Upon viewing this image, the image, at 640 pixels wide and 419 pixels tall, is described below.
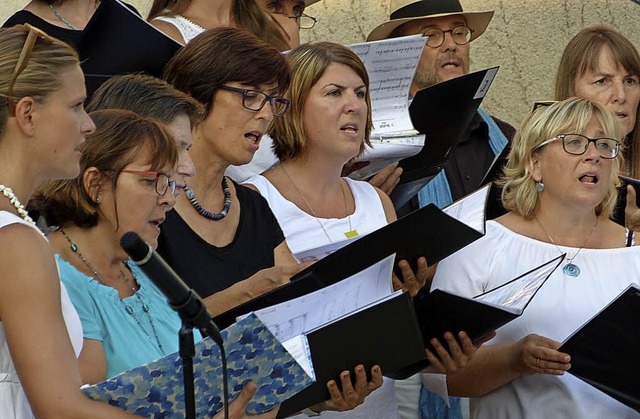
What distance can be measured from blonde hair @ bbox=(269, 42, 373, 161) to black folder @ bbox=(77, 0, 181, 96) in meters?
0.60

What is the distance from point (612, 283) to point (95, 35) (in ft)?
6.18

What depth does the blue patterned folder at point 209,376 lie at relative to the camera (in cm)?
262

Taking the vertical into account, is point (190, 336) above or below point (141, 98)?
below

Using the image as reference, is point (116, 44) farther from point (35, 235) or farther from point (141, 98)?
point (35, 235)

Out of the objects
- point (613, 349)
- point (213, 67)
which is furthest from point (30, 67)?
point (613, 349)

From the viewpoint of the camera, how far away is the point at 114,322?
3141mm

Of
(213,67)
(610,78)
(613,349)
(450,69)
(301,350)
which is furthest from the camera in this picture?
(450,69)

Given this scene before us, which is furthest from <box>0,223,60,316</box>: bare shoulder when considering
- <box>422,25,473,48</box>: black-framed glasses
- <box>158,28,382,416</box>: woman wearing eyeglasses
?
<box>422,25,473,48</box>: black-framed glasses

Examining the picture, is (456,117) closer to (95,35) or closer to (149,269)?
(95,35)

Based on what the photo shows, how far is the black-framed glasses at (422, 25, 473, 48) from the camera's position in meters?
5.69

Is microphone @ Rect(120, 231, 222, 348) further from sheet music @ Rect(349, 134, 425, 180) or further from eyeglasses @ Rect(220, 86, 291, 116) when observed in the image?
sheet music @ Rect(349, 134, 425, 180)

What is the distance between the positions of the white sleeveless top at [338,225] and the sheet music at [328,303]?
0.64 m

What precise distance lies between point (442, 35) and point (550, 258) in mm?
1721

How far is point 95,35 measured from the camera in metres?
3.89
